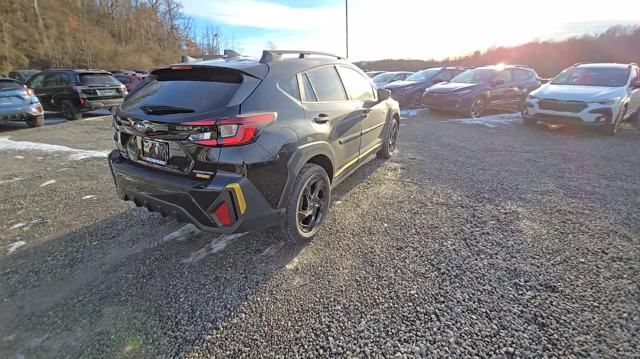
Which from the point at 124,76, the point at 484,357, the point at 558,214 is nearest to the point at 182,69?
the point at 484,357

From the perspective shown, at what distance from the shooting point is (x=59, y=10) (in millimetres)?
37469

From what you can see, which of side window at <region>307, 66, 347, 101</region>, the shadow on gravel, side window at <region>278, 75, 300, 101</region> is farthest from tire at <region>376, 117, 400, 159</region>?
the shadow on gravel

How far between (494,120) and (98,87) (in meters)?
12.2

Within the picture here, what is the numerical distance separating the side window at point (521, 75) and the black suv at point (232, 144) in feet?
34.8

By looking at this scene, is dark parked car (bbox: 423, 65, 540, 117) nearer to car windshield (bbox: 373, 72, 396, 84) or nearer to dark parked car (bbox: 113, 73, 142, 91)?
car windshield (bbox: 373, 72, 396, 84)

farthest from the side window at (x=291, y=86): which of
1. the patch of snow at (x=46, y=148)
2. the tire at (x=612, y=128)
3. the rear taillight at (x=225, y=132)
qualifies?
the tire at (x=612, y=128)

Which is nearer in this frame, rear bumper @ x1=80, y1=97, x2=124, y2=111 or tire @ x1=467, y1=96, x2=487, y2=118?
rear bumper @ x1=80, y1=97, x2=124, y2=111

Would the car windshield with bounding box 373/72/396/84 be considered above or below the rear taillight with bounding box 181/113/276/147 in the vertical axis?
above

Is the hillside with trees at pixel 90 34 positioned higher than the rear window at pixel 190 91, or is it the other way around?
the hillside with trees at pixel 90 34

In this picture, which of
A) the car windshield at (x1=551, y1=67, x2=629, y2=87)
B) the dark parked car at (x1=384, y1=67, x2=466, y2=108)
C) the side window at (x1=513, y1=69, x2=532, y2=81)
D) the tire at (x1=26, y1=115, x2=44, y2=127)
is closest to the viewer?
the car windshield at (x1=551, y1=67, x2=629, y2=87)

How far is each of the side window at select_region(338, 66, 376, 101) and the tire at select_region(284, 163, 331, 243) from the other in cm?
130

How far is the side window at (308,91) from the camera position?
9.96 feet

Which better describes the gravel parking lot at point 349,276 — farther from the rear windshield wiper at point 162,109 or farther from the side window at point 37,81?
the side window at point 37,81

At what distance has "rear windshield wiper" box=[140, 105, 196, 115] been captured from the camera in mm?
2428
